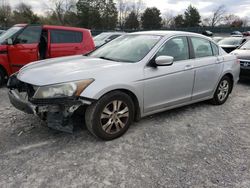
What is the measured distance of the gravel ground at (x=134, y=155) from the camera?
8.68 feet

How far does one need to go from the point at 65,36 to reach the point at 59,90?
4226 mm

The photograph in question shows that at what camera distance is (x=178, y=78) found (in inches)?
160

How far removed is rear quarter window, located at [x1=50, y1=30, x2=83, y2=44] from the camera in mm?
6667

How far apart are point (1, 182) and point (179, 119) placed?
2913 mm

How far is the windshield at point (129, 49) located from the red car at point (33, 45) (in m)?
2.51

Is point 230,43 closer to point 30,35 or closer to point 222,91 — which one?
point 222,91

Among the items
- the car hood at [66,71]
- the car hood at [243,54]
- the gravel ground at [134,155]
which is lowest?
the gravel ground at [134,155]

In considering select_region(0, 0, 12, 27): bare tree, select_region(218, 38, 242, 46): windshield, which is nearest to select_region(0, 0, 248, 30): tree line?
select_region(0, 0, 12, 27): bare tree

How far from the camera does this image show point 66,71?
326 centimetres

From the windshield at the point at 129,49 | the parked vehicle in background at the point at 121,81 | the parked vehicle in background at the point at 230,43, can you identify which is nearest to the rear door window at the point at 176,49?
the parked vehicle in background at the point at 121,81

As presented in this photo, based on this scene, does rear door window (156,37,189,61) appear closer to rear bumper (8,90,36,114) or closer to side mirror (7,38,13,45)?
rear bumper (8,90,36,114)

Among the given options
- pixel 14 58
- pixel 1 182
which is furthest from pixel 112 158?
pixel 14 58

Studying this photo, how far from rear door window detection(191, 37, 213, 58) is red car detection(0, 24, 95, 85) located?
141 inches

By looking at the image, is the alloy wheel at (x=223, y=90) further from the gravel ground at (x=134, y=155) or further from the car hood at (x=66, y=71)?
the car hood at (x=66, y=71)
